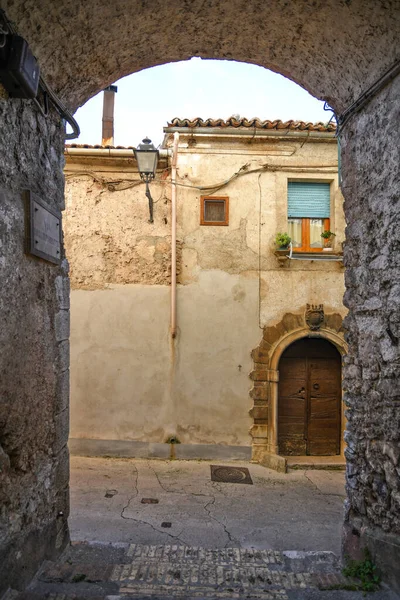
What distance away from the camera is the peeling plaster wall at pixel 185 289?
23.7ft

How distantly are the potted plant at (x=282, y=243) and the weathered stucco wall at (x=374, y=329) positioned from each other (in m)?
3.71

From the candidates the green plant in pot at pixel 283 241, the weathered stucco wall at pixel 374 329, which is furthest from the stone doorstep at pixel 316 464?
the weathered stucco wall at pixel 374 329

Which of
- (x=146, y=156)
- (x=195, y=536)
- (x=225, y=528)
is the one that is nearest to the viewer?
(x=195, y=536)

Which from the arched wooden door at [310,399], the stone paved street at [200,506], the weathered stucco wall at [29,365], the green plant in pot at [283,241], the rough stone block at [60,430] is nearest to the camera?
the weathered stucco wall at [29,365]

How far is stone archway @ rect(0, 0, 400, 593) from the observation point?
8.23 ft

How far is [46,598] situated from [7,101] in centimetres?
278

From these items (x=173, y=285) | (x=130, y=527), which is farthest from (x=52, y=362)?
(x=173, y=285)

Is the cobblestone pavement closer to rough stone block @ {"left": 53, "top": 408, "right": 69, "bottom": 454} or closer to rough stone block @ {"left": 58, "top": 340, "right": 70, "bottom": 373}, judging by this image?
rough stone block @ {"left": 53, "top": 408, "right": 69, "bottom": 454}

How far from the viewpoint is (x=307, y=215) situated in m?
7.41

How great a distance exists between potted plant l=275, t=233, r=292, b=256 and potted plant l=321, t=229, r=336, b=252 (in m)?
0.59

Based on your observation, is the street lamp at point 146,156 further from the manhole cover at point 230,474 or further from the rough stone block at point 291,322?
the manhole cover at point 230,474

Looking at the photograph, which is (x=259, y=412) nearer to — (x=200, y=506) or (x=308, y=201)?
(x=200, y=506)

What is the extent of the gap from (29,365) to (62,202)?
4.36 ft

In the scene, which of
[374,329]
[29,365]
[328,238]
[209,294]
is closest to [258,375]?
[209,294]
